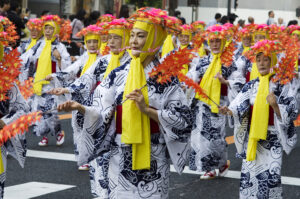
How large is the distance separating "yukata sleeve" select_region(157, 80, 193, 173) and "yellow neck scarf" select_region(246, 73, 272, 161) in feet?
5.72

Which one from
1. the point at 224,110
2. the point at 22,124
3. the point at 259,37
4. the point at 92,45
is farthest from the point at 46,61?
the point at 22,124

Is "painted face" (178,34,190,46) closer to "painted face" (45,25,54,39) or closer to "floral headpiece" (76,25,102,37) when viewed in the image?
"painted face" (45,25,54,39)

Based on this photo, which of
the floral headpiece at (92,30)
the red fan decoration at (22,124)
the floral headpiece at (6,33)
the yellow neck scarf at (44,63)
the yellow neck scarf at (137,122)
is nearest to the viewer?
the red fan decoration at (22,124)

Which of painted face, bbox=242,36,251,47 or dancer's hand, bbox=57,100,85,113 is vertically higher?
dancer's hand, bbox=57,100,85,113

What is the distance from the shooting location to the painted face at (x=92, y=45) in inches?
355

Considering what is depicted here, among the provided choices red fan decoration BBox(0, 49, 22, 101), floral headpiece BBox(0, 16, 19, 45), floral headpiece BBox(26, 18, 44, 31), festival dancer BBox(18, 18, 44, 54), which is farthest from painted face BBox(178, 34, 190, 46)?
red fan decoration BBox(0, 49, 22, 101)

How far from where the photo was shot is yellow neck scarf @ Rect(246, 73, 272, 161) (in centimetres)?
675

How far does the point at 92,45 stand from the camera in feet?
29.8

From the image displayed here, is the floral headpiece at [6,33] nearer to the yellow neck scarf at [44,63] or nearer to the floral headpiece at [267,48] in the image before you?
the floral headpiece at [267,48]

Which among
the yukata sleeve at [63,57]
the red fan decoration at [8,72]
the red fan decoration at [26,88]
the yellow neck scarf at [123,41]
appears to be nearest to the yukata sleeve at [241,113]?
the yellow neck scarf at [123,41]

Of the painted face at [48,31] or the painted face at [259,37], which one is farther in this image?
the painted face at [48,31]

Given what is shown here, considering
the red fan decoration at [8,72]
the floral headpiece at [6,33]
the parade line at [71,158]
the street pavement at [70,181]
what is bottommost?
the parade line at [71,158]

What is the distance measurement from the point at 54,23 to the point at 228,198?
4722 millimetres

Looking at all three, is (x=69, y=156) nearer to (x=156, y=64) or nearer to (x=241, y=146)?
(x=241, y=146)
